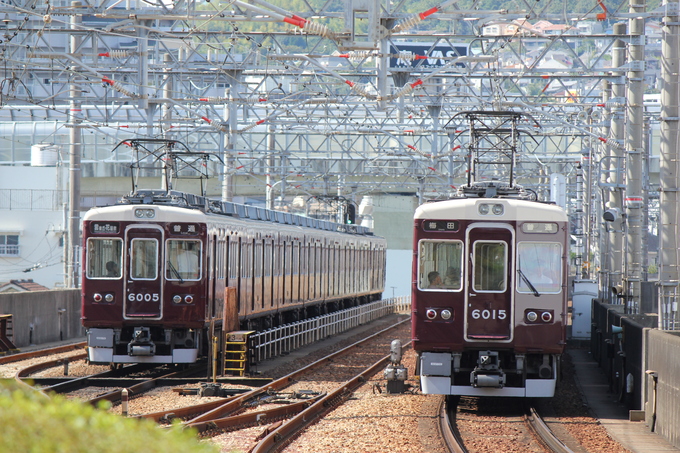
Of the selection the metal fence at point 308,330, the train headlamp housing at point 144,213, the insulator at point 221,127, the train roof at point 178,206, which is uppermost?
the insulator at point 221,127

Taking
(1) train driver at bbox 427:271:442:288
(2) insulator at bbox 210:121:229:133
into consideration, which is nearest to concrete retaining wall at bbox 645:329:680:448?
(1) train driver at bbox 427:271:442:288

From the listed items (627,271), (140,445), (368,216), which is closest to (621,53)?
(627,271)

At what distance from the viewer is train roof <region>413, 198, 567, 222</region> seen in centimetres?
1227

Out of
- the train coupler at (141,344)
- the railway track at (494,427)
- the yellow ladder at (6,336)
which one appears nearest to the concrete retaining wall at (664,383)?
the railway track at (494,427)

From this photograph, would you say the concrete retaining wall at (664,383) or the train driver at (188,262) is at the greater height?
the train driver at (188,262)

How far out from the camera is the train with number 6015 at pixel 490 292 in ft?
39.9

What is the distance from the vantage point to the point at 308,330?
23.7 m

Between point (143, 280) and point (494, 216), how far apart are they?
613 cm

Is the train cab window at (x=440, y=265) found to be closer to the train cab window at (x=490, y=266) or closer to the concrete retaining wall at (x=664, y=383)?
the train cab window at (x=490, y=266)

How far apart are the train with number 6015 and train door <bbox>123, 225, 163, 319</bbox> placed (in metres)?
5.04

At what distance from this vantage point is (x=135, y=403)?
1261 centimetres

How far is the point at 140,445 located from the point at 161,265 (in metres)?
12.3

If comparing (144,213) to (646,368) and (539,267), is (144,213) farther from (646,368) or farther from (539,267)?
(646,368)

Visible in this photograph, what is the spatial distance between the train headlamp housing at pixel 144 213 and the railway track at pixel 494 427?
18.3 feet
